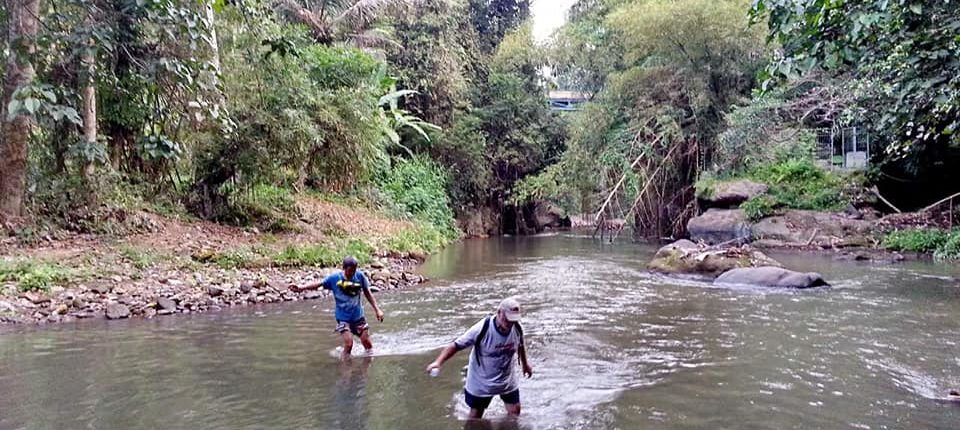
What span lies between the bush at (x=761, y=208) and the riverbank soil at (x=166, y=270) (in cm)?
1331

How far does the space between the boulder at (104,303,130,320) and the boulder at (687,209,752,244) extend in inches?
749

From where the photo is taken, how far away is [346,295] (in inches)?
367

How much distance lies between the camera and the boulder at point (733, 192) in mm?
26312

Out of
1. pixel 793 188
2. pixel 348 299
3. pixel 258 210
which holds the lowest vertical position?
pixel 348 299

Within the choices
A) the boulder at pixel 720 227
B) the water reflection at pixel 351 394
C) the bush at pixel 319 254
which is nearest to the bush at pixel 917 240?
the boulder at pixel 720 227

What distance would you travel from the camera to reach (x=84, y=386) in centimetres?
770

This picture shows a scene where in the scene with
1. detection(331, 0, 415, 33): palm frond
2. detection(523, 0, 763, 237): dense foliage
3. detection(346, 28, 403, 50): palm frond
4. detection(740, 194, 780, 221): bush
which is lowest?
detection(740, 194, 780, 221): bush

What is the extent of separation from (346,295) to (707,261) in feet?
36.6

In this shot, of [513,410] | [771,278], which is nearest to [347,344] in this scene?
[513,410]

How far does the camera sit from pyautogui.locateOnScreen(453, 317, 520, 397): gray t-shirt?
21.0ft

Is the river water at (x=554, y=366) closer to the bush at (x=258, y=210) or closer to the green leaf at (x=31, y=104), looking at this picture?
the green leaf at (x=31, y=104)

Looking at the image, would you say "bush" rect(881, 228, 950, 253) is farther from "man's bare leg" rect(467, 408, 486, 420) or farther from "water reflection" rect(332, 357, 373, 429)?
"man's bare leg" rect(467, 408, 486, 420)

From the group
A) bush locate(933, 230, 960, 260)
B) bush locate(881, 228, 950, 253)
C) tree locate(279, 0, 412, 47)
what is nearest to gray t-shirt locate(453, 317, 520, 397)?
bush locate(933, 230, 960, 260)

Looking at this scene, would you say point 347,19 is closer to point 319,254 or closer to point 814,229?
point 319,254
